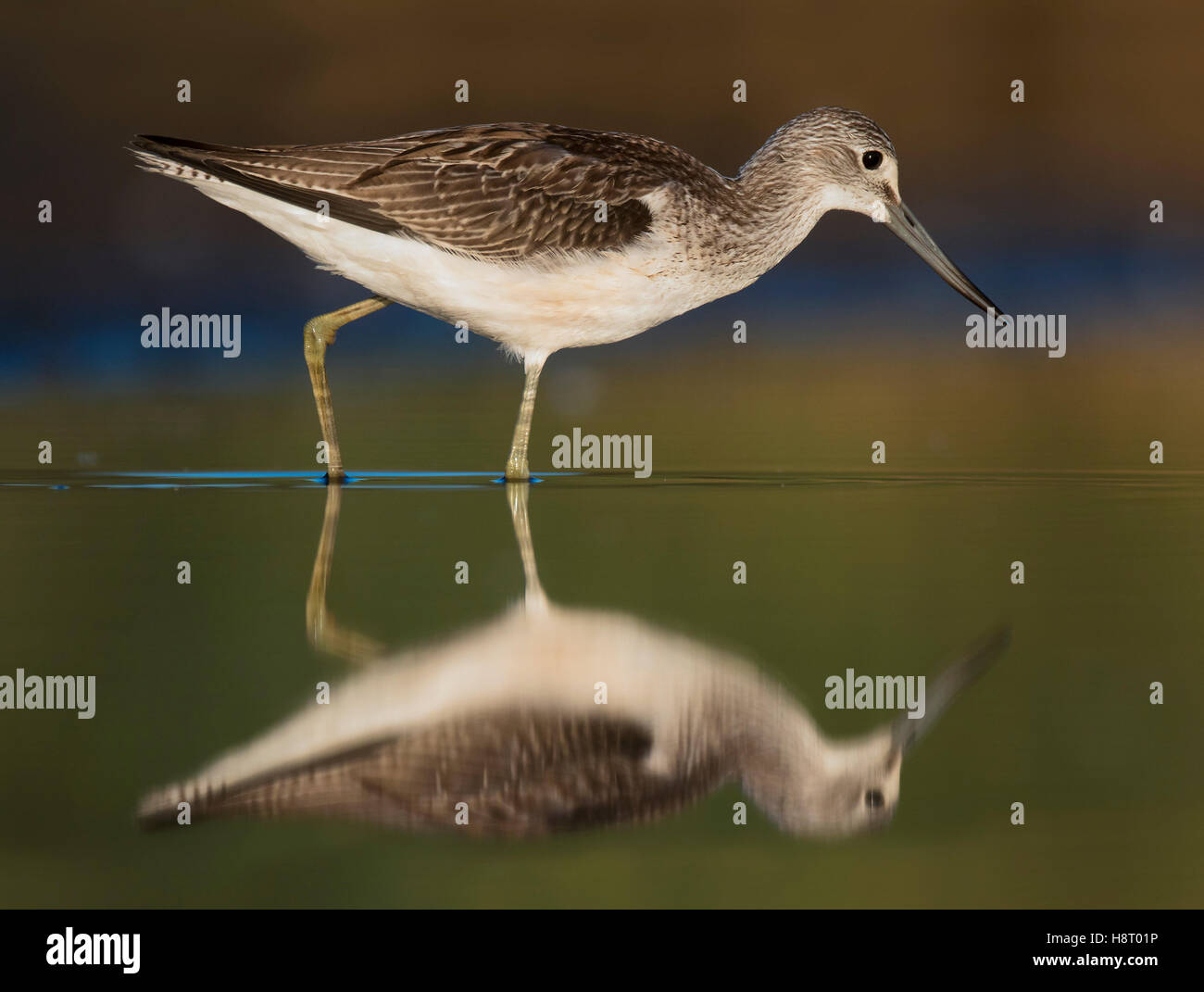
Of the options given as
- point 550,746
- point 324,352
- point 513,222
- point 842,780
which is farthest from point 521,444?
point 842,780

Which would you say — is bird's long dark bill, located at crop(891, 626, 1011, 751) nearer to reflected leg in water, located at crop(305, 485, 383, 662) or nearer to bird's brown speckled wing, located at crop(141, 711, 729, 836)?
bird's brown speckled wing, located at crop(141, 711, 729, 836)

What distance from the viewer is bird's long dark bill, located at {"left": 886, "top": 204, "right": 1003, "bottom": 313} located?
9938 mm

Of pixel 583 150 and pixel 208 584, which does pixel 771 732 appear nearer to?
pixel 208 584

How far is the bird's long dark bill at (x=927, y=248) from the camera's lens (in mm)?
9938

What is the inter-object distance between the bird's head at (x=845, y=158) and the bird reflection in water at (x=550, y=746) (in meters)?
4.43

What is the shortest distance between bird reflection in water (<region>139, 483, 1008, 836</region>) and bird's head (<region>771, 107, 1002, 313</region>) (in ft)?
14.5

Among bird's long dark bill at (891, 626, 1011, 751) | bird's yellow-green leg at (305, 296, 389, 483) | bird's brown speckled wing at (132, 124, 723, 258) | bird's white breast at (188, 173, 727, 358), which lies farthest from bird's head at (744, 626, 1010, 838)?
bird's yellow-green leg at (305, 296, 389, 483)

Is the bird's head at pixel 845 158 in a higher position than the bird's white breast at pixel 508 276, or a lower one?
higher

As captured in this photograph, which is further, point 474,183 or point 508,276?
point 474,183

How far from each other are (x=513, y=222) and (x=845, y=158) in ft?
7.15

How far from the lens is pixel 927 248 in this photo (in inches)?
396

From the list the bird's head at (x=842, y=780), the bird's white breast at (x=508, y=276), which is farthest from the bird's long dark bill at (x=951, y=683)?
the bird's white breast at (x=508, y=276)

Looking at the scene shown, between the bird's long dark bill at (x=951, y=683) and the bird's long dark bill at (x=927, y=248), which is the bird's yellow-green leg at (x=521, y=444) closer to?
the bird's long dark bill at (x=927, y=248)

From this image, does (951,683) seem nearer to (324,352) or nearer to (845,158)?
(845,158)
